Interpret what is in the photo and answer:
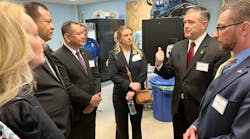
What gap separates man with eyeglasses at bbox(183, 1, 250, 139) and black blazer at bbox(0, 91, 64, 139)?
Answer: 0.86 metres

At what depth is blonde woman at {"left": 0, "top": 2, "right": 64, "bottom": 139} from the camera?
2.22 feet

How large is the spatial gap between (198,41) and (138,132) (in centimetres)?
131

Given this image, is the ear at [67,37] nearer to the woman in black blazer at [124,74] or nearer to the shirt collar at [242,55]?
the woman in black blazer at [124,74]

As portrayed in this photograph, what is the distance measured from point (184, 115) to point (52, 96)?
1290mm

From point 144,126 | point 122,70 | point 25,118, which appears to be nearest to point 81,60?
point 122,70

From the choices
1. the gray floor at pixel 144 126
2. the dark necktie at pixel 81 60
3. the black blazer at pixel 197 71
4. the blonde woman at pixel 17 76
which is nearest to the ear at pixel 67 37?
the dark necktie at pixel 81 60

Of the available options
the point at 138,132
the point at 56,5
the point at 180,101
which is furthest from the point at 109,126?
the point at 56,5

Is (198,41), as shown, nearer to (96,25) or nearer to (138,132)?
(138,132)

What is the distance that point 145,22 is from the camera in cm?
372

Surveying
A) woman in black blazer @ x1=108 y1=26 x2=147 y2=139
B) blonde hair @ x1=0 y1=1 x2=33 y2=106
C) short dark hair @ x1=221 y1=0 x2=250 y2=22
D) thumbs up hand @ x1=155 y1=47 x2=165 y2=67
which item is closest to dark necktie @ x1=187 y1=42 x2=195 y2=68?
thumbs up hand @ x1=155 y1=47 x2=165 y2=67

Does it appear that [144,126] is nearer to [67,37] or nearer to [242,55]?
[67,37]

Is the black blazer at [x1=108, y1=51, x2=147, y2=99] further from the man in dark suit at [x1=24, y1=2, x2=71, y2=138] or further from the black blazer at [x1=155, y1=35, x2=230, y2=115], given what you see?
the man in dark suit at [x1=24, y1=2, x2=71, y2=138]

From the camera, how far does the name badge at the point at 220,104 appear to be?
1.07 metres

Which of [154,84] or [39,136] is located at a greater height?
[39,136]
